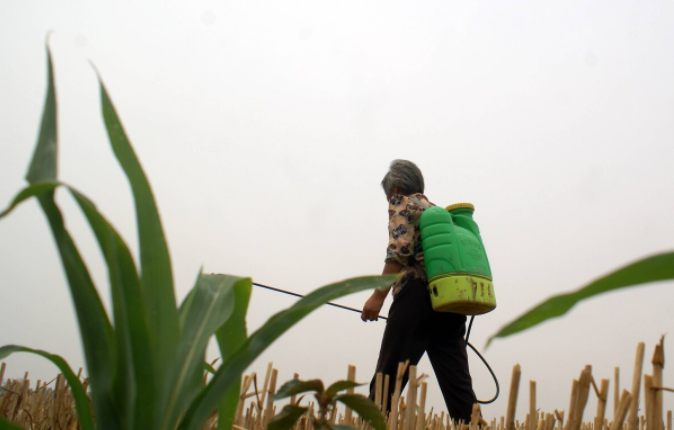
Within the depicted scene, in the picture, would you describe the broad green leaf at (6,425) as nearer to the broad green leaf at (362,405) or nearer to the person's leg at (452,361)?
the broad green leaf at (362,405)

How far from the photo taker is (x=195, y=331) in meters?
0.66

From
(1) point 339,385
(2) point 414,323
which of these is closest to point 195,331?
(1) point 339,385

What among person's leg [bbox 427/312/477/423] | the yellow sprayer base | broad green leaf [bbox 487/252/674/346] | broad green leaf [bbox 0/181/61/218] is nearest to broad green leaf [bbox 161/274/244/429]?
broad green leaf [bbox 0/181/61/218]

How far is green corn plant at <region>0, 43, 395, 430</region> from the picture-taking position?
0.56 metres

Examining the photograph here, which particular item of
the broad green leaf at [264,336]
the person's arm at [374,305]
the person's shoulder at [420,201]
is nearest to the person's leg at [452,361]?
the person's arm at [374,305]

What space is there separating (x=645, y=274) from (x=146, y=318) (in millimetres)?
464

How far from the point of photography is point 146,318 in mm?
574

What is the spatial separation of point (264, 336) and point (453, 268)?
1838 mm

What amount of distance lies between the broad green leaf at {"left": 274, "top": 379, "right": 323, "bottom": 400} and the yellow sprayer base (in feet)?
5.59

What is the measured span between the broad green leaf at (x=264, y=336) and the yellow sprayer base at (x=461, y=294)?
175cm

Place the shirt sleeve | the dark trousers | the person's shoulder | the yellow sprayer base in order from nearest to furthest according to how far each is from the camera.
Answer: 1. the yellow sprayer base
2. the dark trousers
3. the shirt sleeve
4. the person's shoulder

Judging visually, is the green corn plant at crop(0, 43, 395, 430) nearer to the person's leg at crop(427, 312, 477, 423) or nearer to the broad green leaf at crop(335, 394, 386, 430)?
the broad green leaf at crop(335, 394, 386, 430)

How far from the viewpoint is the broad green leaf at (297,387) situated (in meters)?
0.63

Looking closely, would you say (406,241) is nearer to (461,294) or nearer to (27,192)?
(461,294)
